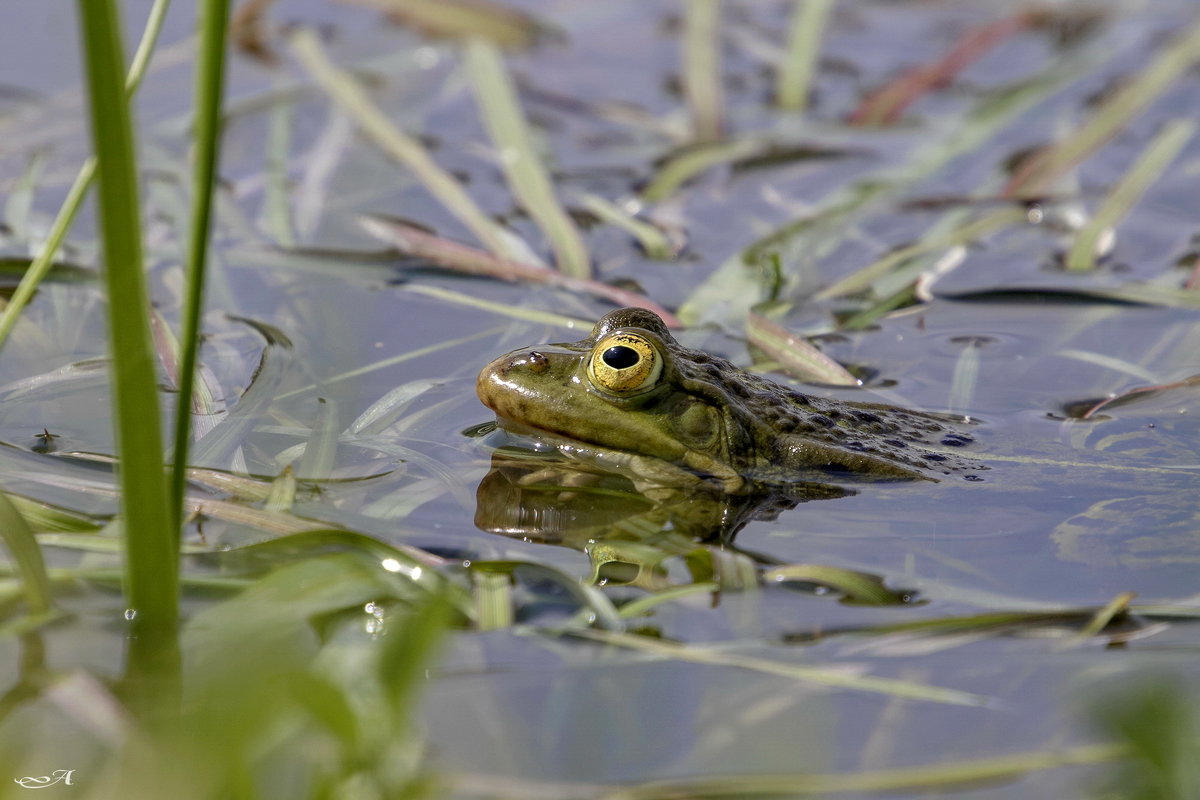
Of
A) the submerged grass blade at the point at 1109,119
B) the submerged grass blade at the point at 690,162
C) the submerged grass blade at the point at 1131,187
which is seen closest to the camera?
the submerged grass blade at the point at 1131,187

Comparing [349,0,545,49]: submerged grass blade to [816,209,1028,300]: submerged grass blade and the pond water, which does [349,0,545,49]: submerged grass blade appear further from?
[816,209,1028,300]: submerged grass blade

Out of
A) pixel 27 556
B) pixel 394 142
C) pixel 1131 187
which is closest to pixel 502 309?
pixel 394 142

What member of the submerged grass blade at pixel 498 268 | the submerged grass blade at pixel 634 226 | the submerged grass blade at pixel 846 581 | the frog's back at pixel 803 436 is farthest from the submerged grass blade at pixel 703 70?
the submerged grass blade at pixel 846 581

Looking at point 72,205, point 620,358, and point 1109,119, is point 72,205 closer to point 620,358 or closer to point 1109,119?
point 620,358

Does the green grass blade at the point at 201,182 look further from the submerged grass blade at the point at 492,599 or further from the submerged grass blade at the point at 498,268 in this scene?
the submerged grass blade at the point at 498,268

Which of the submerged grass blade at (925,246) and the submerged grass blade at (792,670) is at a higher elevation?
the submerged grass blade at (925,246)

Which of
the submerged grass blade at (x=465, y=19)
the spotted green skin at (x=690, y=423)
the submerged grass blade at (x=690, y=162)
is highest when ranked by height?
the submerged grass blade at (x=465, y=19)

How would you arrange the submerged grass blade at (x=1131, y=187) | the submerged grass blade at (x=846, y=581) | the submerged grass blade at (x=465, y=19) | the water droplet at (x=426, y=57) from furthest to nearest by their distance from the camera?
the submerged grass blade at (x=465, y=19)
the water droplet at (x=426, y=57)
the submerged grass blade at (x=1131, y=187)
the submerged grass blade at (x=846, y=581)
